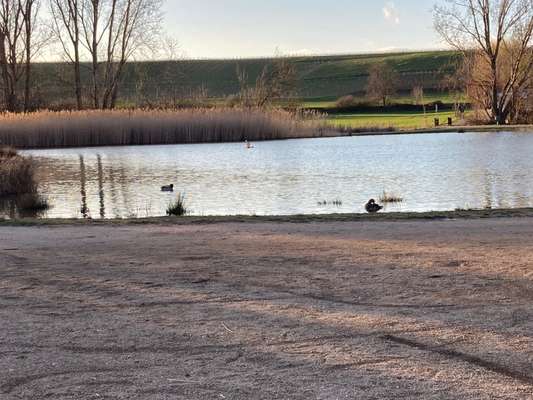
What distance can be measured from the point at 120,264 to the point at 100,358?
320cm

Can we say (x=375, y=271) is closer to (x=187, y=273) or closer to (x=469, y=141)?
(x=187, y=273)

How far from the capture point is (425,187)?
57.9ft

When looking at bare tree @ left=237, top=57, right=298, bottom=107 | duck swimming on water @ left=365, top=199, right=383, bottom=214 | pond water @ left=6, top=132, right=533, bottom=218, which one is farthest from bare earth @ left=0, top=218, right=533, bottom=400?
A: bare tree @ left=237, top=57, right=298, bottom=107

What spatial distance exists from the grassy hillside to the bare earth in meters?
73.1

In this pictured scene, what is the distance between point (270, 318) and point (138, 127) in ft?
107

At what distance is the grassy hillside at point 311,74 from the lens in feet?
300

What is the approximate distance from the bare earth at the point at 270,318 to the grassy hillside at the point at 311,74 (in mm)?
73097

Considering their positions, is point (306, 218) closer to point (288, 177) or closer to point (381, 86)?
point (288, 177)

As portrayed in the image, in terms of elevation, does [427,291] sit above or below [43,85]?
below

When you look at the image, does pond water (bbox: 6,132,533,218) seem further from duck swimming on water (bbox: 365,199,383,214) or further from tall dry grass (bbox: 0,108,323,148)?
tall dry grass (bbox: 0,108,323,148)

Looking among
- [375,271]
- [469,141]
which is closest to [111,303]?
[375,271]

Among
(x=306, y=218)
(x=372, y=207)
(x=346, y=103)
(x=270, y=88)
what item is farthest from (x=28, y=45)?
(x=306, y=218)

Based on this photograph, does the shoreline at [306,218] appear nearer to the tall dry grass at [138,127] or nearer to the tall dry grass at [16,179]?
→ the tall dry grass at [16,179]

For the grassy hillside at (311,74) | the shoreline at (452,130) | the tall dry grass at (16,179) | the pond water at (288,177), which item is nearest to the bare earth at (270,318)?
the pond water at (288,177)
